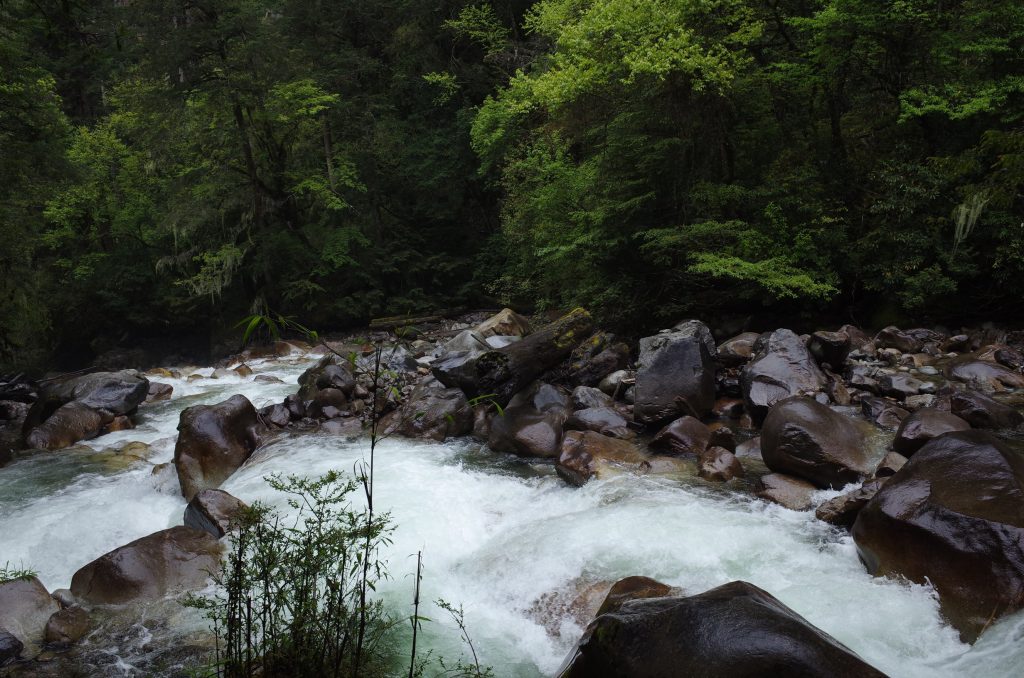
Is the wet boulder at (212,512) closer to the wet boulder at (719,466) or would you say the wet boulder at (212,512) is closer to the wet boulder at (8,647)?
the wet boulder at (8,647)

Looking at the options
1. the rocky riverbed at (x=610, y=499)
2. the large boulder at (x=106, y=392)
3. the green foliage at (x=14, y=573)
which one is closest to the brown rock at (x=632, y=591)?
the rocky riverbed at (x=610, y=499)

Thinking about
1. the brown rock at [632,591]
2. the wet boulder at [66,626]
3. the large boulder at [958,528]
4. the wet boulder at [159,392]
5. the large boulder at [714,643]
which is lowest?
the wet boulder at [159,392]

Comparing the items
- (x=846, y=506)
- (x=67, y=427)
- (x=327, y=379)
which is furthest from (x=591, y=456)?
(x=67, y=427)

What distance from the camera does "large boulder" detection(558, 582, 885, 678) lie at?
8.82 feet

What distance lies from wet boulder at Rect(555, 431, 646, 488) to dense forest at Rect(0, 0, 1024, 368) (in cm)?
253

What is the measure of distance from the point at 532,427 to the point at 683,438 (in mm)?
1975

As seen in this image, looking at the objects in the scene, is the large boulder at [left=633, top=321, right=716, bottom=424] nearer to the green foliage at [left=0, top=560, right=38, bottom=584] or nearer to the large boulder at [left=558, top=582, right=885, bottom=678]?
the large boulder at [left=558, top=582, right=885, bottom=678]

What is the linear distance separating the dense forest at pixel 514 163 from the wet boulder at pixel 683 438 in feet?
11.2

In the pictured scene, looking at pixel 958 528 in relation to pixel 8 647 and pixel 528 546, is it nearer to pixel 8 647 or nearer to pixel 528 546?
pixel 528 546

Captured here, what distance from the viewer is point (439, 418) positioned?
938 cm

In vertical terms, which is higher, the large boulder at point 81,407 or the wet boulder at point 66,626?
the wet boulder at point 66,626

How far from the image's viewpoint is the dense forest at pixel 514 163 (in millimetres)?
10320

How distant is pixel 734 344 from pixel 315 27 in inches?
767

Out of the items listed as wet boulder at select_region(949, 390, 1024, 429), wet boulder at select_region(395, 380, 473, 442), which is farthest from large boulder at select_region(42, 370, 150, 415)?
wet boulder at select_region(949, 390, 1024, 429)
